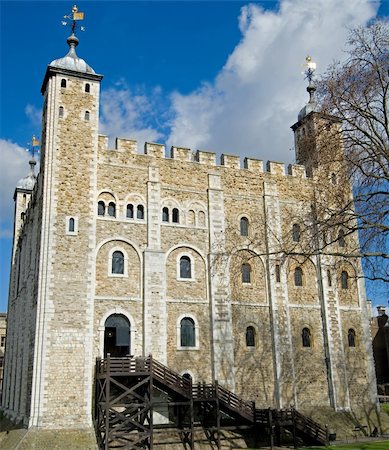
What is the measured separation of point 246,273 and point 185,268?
3.34 metres

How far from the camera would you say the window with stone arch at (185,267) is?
24.4 m

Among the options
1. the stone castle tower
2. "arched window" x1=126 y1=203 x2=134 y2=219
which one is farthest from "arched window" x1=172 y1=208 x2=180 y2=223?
"arched window" x1=126 y1=203 x2=134 y2=219

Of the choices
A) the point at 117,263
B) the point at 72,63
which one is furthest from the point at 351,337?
the point at 72,63

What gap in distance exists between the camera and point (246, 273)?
2598 centimetres

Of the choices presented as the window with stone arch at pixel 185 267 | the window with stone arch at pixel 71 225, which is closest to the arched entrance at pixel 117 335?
the window with stone arch at pixel 185 267

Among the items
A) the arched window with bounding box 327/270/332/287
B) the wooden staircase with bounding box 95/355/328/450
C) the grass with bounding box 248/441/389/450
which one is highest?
the arched window with bounding box 327/270/332/287

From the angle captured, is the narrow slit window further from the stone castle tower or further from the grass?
the grass

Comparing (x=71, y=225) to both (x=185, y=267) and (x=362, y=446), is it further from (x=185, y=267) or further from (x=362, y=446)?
(x=362, y=446)

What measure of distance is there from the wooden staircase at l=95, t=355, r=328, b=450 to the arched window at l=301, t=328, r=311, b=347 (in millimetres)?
4362

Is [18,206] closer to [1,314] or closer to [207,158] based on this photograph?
[207,158]

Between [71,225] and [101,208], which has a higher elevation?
[101,208]

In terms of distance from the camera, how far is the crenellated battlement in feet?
80.9

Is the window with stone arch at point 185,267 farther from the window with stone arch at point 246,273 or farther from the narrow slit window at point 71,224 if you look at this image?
the narrow slit window at point 71,224

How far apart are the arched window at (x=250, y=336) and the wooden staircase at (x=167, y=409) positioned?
2848 mm
